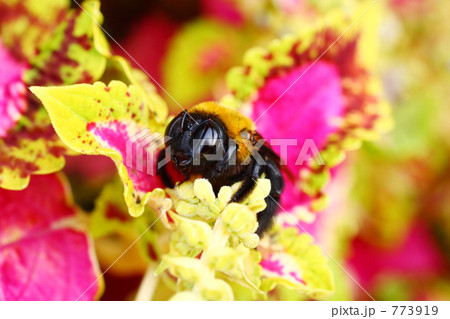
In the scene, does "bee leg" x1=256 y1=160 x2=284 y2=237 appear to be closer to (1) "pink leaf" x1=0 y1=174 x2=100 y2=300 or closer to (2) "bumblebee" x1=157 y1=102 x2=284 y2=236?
(2) "bumblebee" x1=157 y1=102 x2=284 y2=236

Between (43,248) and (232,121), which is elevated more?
(232,121)

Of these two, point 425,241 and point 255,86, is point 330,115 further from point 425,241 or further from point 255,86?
point 425,241

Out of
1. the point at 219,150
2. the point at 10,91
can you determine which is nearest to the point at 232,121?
the point at 219,150

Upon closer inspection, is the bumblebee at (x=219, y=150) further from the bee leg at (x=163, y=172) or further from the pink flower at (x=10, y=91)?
the pink flower at (x=10, y=91)

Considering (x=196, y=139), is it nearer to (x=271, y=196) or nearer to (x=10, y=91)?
(x=271, y=196)

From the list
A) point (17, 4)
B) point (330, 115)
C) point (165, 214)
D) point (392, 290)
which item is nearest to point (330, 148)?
point (330, 115)

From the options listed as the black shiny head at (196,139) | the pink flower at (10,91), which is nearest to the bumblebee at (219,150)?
the black shiny head at (196,139)

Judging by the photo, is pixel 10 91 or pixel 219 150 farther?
pixel 10 91
